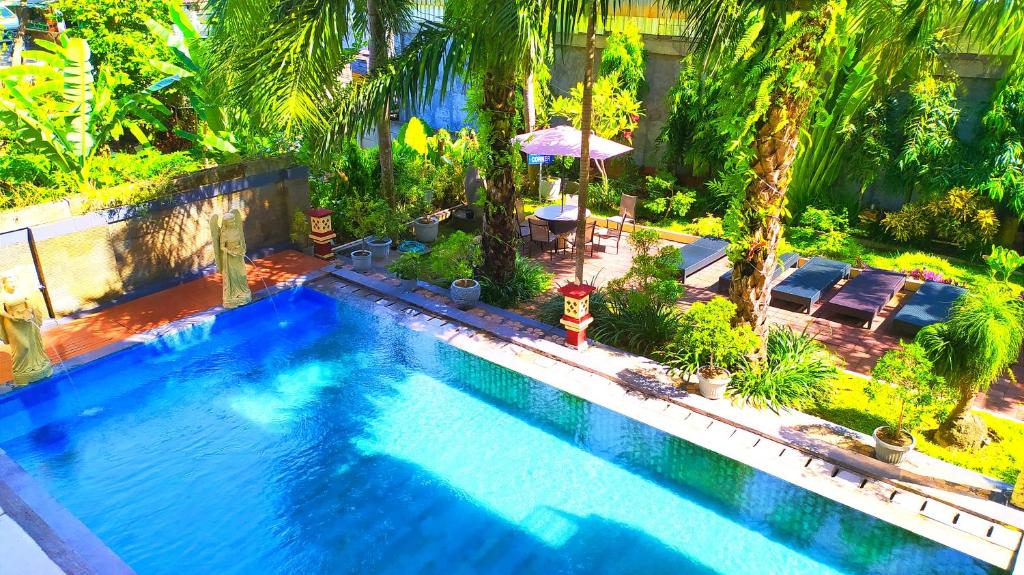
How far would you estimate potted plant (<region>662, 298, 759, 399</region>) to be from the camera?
1063 cm

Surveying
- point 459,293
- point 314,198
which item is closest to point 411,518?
point 459,293

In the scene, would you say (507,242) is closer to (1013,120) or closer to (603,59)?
(603,59)

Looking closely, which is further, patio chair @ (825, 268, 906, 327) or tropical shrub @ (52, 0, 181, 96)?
tropical shrub @ (52, 0, 181, 96)

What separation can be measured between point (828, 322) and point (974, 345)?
4.78 metres

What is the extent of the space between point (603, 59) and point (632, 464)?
14.0 m

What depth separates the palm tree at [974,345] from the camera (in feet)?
28.7

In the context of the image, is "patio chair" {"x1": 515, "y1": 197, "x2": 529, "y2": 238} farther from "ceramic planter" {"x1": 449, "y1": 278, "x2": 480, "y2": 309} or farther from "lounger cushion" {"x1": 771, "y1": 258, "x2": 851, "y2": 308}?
"lounger cushion" {"x1": 771, "y1": 258, "x2": 851, "y2": 308}

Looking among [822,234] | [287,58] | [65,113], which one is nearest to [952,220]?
[822,234]

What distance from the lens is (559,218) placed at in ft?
55.9

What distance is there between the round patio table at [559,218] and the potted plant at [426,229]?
2541mm

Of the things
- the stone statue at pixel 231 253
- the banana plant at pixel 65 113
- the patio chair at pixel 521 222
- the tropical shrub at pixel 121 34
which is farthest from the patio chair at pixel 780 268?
the tropical shrub at pixel 121 34

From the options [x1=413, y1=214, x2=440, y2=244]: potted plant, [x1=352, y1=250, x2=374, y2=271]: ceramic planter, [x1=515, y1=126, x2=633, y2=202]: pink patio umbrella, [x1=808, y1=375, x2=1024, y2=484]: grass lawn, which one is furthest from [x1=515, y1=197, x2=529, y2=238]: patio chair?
[x1=808, y1=375, x2=1024, y2=484]: grass lawn

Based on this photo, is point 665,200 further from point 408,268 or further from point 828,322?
point 408,268

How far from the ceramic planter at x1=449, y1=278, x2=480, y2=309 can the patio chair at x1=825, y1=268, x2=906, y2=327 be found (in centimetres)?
677
